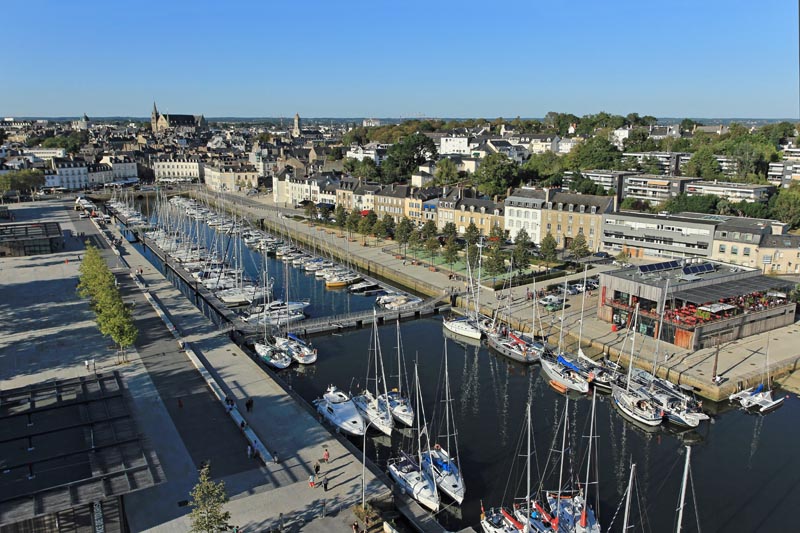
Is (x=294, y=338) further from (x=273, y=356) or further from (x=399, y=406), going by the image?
(x=399, y=406)

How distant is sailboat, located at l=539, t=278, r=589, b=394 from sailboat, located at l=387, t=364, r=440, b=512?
10.6 meters

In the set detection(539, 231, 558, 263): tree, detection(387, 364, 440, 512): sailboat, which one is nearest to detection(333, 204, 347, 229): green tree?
detection(539, 231, 558, 263): tree

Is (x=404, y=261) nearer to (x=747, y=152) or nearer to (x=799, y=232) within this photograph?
(x=799, y=232)

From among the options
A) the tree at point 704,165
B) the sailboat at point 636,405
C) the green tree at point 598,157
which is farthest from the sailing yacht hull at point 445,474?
the green tree at point 598,157

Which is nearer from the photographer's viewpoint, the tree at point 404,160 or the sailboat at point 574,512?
the sailboat at point 574,512

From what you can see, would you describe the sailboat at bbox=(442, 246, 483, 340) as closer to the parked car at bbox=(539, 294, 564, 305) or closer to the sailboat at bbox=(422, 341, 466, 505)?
the parked car at bbox=(539, 294, 564, 305)

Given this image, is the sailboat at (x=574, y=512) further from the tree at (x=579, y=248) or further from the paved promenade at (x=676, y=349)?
the tree at (x=579, y=248)

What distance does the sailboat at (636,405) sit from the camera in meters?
26.4

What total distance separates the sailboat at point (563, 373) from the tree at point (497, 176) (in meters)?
39.8

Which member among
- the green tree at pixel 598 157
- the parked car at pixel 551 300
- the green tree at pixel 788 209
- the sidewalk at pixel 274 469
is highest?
the green tree at pixel 598 157

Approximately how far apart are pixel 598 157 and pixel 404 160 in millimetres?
28289

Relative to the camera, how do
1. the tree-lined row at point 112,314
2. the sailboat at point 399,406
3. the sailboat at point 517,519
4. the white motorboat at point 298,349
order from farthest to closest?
1. the white motorboat at point 298,349
2. the tree-lined row at point 112,314
3. the sailboat at point 399,406
4. the sailboat at point 517,519

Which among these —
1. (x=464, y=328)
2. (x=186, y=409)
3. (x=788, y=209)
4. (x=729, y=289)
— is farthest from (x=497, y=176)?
(x=186, y=409)

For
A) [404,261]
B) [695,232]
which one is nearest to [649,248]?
[695,232]
